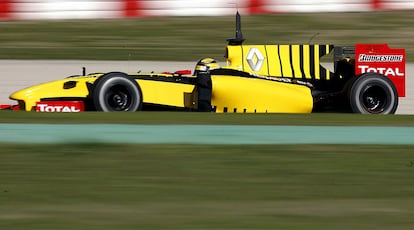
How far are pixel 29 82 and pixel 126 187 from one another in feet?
19.6

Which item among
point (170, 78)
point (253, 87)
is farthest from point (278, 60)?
point (170, 78)

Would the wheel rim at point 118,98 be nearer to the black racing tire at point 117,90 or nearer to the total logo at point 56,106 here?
the black racing tire at point 117,90

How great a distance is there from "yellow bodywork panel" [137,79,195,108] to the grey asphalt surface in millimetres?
2667

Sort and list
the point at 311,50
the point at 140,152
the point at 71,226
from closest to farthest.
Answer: the point at 71,226
the point at 140,152
the point at 311,50

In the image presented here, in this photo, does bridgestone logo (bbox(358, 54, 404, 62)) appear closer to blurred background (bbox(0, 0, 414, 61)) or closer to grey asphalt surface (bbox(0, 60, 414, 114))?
grey asphalt surface (bbox(0, 60, 414, 114))

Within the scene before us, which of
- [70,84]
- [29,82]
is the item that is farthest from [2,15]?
[70,84]

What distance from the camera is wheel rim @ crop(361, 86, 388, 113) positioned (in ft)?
28.5

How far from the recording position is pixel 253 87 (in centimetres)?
841

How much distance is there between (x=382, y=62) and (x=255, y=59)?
126 centimetres

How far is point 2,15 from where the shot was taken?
13.8 metres

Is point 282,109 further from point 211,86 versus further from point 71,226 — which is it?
point 71,226

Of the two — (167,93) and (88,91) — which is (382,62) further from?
(88,91)

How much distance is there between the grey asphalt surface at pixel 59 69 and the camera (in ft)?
34.7

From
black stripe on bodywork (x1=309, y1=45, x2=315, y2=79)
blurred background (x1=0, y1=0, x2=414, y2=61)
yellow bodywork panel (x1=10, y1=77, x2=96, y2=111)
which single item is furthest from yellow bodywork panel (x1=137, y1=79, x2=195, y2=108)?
blurred background (x1=0, y1=0, x2=414, y2=61)
